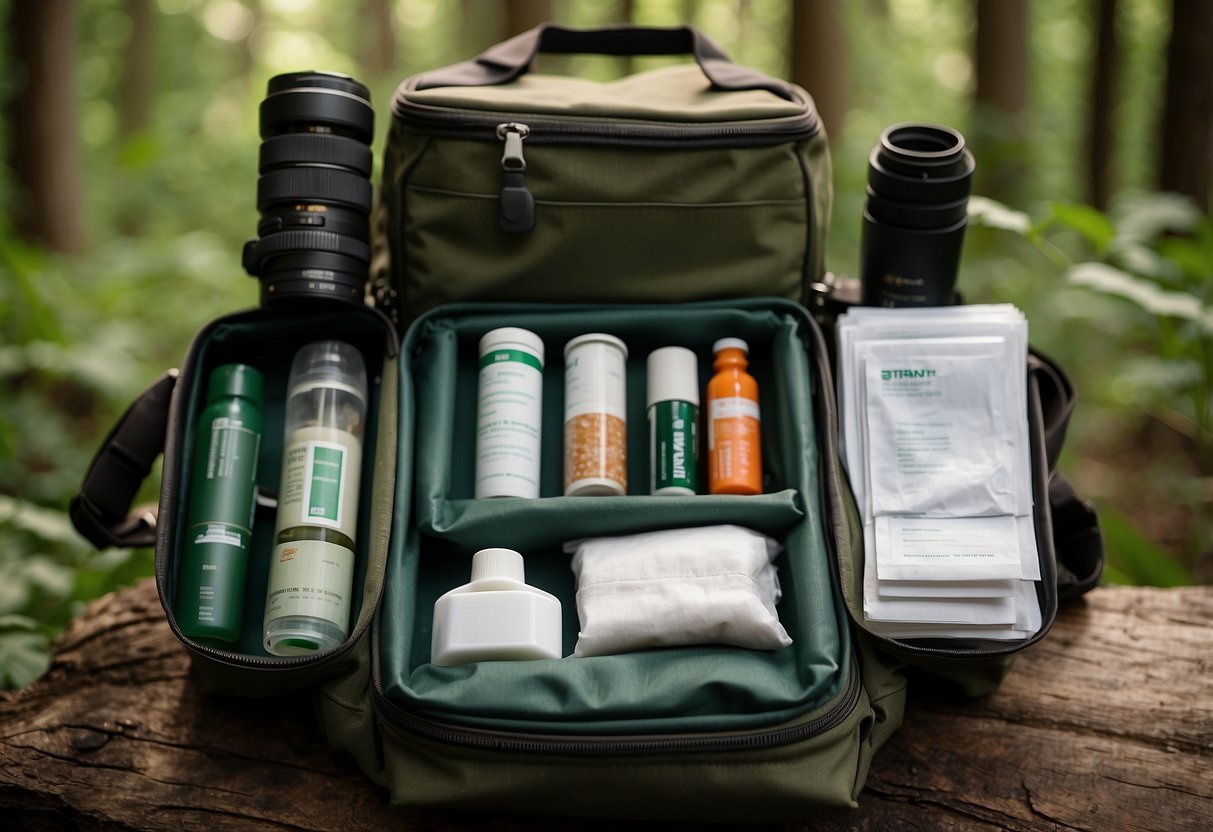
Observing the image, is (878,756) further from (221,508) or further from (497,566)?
(221,508)

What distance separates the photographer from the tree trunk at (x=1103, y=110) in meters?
Result: 5.66

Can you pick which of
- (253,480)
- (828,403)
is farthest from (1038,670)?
(253,480)

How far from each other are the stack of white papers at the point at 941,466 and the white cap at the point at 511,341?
66cm

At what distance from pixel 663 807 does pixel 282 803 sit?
0.72 metres

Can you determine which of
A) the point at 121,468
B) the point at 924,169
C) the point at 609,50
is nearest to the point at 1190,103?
the point at 924,169

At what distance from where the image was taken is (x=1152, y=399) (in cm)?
323

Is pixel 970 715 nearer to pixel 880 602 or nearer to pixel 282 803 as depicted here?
pixel 880 602

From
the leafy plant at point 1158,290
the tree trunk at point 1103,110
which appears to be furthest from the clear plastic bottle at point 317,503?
the tree trunk at point 1103,110

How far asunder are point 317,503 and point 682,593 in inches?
28.4

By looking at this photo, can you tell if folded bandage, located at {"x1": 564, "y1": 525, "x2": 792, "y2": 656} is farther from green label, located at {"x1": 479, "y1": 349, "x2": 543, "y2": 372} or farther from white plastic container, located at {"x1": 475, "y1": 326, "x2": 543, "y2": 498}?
green label, located at {"x1": 479, "y1": 349, "x2": 543, "y2": 372}

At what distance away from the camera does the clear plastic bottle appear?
1654 millimetres

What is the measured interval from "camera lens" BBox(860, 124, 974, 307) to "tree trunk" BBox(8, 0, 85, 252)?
4.28 m

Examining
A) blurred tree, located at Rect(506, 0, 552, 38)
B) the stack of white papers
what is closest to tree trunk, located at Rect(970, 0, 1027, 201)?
blurred tree, located at Rect(506, 0, 552, 38)

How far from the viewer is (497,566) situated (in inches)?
63.7
